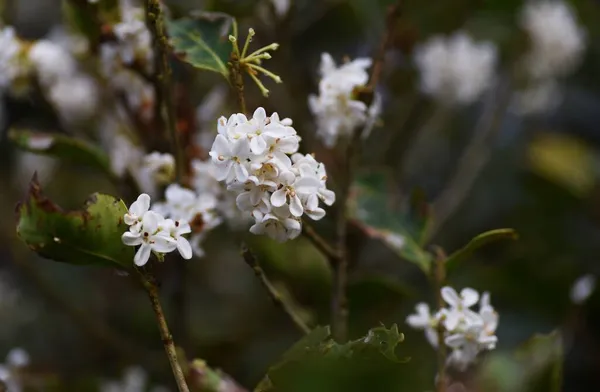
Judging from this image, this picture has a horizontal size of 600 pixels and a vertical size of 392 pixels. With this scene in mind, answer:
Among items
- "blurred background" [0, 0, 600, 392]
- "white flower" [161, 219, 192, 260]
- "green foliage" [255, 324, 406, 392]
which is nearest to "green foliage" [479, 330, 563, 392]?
"blurred background" [0, 0, 600, 392]

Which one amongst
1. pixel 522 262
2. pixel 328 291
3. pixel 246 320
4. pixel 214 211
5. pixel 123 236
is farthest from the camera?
pixel 246 320

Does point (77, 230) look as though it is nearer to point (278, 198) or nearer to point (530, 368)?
point (278, 198)

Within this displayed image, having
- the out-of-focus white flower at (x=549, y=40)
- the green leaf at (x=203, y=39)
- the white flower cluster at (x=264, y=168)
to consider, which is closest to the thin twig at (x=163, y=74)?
the green leaf at (x=203, y=39)

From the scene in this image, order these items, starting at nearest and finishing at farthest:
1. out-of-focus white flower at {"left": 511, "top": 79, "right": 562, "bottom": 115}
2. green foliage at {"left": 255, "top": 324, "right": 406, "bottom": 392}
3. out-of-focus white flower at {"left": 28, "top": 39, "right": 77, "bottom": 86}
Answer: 1. green foliage at {"left": 255, "top": 324, "right": 406, "bottom": 392}
2. out-of-focus white flower at {"left": 28, "top": 39, "right": 77, "bottom": 86}
3. out-of-focus white flower at {"left": 511, "top": 79, "right": 562, "bottom": 115}

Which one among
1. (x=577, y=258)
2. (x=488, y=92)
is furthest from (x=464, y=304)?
(x=488, y=92)

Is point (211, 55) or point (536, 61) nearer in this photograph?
point (211, 55)

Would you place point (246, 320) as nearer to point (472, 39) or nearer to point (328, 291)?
point (328, 291)

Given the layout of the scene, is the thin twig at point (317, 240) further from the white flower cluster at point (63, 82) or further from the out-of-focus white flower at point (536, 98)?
the out-of-focus white flower at point (536, 98)

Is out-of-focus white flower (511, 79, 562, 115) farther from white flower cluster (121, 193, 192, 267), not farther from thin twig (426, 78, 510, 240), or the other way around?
white flower cluster (121, 193, 192, 267)

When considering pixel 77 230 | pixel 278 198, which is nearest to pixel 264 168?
pixel 278 198
